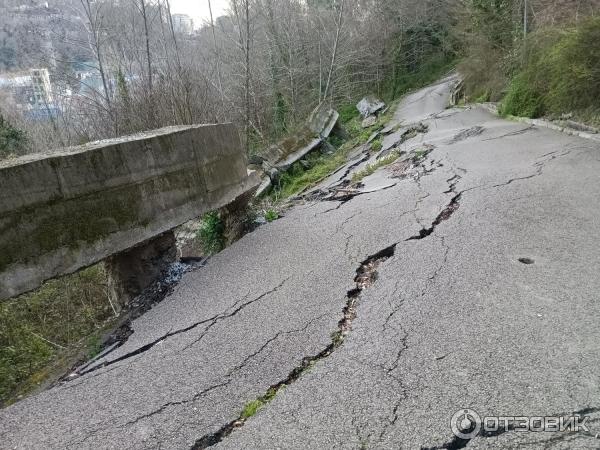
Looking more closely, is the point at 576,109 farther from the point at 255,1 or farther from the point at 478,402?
the point at 255,1

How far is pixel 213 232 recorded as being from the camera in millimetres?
6324

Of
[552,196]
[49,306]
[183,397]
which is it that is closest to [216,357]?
[183,397]

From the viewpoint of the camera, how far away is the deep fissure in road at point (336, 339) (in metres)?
2.41

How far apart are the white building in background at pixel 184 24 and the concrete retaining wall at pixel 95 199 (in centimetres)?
2627

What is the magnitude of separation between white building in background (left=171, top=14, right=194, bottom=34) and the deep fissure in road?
28066mm

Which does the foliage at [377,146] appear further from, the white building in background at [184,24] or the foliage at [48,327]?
the white building in background at [184,24]

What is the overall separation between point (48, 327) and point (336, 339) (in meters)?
3.82

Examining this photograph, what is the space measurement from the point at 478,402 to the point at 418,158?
26.8ft

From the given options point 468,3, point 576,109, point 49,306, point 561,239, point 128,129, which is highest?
point 468,3

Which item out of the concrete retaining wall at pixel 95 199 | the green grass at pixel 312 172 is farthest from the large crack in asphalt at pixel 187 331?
the green grass at pixel 312 172

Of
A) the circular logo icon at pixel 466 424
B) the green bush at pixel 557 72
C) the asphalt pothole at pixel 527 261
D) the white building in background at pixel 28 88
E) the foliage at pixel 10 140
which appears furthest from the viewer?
the white building in background at pixel 28 88

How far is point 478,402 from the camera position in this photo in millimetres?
2348

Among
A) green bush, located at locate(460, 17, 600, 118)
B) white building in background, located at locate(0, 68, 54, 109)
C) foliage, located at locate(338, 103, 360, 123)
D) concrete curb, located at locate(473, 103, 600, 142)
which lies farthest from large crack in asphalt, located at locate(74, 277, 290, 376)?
white building in background, located at locate(0, 68, 54, 109)

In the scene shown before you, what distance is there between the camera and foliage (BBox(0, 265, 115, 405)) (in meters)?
3.78
